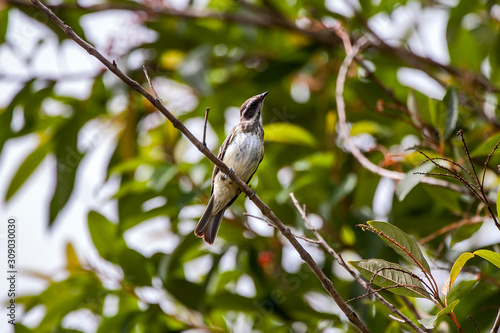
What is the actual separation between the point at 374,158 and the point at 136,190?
1.82 metres

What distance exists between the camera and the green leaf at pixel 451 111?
10.4 feet

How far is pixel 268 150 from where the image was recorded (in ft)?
16.0

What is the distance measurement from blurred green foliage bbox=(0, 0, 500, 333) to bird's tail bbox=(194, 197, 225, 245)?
21cm

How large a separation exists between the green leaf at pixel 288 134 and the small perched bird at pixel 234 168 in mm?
193

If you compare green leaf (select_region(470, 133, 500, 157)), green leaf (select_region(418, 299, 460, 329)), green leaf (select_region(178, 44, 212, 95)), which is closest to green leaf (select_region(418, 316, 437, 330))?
green leaf (select_region(418, 299, 460, 329))

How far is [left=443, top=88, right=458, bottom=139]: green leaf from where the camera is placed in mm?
3158

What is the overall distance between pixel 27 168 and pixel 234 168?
2.24 meters

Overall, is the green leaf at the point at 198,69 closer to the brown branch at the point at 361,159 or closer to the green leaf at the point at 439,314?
the brown branch at the point at 361,159

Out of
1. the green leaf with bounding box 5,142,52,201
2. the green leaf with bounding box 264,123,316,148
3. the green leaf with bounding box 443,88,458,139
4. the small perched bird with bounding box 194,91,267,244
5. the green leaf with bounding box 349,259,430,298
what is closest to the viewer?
the green leaf with bounding box 349,259,430,298

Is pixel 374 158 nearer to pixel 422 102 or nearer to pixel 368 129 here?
pixel 368 129

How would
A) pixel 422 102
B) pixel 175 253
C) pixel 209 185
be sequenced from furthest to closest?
pixel 422 102 → pixel 209 185 → pixel 175 253

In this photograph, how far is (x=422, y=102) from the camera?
4.61m

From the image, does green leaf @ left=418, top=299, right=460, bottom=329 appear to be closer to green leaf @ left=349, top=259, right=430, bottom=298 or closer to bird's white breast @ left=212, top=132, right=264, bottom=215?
green leaf @ left=349, top=259, right=430, bottom=298

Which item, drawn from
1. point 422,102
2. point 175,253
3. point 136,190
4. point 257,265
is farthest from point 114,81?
point 422,102
